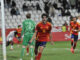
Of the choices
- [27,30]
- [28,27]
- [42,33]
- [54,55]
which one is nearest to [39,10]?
[54,55]

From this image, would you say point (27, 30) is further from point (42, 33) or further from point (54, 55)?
point (54, 55)

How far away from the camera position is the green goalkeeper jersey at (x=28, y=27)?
441 inches

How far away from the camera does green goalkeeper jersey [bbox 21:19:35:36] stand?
11.2 meters

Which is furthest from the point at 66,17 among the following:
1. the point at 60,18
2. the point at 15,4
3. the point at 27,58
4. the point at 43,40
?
the point at 43,40

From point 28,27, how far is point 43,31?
1.51m

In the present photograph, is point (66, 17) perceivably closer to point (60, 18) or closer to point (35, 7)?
point (60, 18)

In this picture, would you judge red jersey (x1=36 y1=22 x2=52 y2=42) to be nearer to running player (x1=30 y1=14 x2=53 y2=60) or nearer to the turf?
running player (x1=30 y1=14 x2=53 y2=60)

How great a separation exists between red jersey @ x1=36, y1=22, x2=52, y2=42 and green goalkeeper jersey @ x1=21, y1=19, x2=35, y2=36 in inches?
50.1

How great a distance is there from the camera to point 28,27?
37.1ft

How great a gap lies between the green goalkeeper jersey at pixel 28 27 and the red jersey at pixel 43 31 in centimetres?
127

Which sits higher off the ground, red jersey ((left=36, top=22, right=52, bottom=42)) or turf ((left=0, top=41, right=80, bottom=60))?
red jersey ((left=36, top=22, right=52, bottom=42))

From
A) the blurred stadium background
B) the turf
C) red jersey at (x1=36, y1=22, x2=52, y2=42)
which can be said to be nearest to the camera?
red jersey at (x1=36, y1=22, x2=52, y2=42)

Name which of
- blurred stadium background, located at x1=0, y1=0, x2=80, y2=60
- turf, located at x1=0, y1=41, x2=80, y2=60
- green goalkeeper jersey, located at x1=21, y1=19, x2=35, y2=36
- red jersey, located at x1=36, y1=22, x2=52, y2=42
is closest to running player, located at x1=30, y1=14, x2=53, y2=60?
red jersey, located at x1=36, y1=22, x2=52, y2=42

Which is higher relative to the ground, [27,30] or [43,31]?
[43,31]
